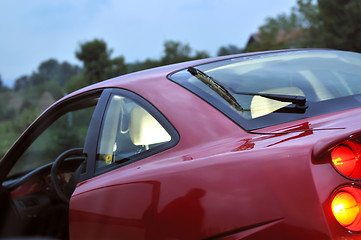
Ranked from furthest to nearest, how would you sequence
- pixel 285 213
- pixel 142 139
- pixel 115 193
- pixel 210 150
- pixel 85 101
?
pixel 85 101
pixel 142 139
pixel 115 193
pixel 210 150
pixel 285 213

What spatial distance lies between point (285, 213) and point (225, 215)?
20 cm

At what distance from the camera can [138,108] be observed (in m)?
2.18

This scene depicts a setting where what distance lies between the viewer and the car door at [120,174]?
177 cm

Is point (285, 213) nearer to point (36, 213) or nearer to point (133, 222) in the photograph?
point (133, 222)

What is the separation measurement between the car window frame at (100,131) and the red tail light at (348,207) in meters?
0.71

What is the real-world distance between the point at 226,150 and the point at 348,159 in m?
0.42

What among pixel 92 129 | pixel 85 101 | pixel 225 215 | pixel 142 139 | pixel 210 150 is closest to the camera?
pixel 225 215

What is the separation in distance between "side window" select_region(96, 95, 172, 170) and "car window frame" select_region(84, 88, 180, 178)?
0.04ft

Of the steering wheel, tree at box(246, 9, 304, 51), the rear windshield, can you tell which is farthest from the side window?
tree at box(246, 9, 304, 51)

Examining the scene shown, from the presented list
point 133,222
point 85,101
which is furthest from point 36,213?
point 133,222

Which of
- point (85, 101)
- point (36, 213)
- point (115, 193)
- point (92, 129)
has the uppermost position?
point (85, 101)

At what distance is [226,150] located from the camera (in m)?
1.63

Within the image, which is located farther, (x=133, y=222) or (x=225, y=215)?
(x=133, y=222)

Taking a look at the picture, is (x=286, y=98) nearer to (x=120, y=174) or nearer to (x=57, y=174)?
(x=120, y=174)
